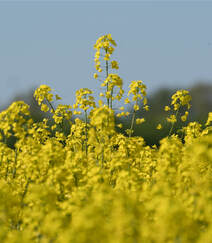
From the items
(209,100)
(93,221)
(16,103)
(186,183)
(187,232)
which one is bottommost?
(209,100)

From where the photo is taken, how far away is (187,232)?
3.47 meters

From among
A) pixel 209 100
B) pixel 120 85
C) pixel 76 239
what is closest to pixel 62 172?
pixel 76 239

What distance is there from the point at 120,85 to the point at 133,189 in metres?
2.49

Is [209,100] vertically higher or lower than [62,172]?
lower

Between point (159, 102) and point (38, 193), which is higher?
point (38, 193)

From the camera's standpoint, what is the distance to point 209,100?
110 ft

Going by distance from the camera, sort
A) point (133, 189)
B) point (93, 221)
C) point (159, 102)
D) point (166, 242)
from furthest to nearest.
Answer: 1. point (159, 102)
2. point (133, 189)
3. point (166, 242)
4. point (93, 221)

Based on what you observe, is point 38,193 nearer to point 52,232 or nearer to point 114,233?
point 52,232

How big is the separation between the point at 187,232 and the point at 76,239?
884 mm

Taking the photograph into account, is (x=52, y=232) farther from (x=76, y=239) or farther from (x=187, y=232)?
(x=187, y=232)

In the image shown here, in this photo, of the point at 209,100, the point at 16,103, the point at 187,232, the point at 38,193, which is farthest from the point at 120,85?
the point at 209,100

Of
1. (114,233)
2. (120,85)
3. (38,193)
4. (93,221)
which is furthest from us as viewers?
(120,85)

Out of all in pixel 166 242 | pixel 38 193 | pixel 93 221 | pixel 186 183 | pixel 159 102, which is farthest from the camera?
pixel 159 102

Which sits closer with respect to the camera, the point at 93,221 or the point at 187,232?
the point at 93,221
